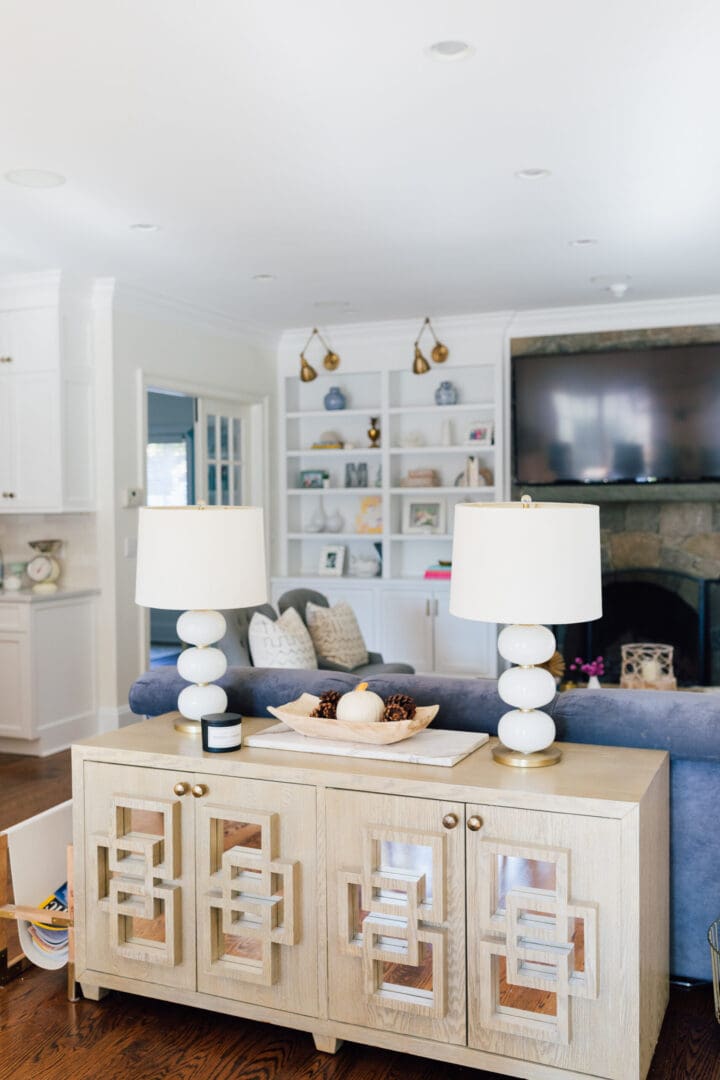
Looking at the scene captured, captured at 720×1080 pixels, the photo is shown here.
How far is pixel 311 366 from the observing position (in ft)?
23.7

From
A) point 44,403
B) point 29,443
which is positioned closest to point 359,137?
point 44,403

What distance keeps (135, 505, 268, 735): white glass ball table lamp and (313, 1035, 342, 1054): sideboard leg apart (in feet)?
2.68

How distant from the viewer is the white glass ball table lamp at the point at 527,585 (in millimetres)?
2307

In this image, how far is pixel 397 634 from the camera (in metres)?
7.05

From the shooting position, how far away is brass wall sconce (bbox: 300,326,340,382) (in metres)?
6.99

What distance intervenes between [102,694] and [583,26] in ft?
14.0

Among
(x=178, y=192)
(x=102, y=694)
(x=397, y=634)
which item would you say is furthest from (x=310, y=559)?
(x=178, y=192)

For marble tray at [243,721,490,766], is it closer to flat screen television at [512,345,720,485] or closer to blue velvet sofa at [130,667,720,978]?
blue velvet sofa at [130,667,720,978]

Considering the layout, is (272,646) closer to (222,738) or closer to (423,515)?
(222,738)

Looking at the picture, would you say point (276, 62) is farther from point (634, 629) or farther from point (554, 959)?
point (634, 629)

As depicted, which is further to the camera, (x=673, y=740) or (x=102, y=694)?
(x=102, y=694)

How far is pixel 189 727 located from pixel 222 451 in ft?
14.3

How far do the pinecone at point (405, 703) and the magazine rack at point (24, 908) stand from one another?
0.93m

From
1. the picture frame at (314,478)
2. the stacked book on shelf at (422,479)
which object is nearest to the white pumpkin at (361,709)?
the stacked book on shelf at (422,479)
